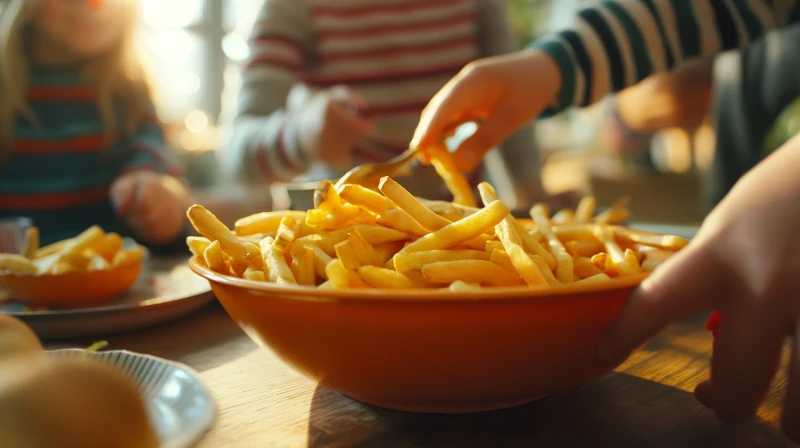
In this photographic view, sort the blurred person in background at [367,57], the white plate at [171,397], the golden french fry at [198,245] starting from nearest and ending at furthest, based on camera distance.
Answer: the white plate at [171,397] < the golden french fry at [198,245] < the blurred person in background at [367,57]

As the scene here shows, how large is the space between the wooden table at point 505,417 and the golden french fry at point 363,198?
0.16 meters

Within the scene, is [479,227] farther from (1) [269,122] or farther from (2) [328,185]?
(1) [269,122]

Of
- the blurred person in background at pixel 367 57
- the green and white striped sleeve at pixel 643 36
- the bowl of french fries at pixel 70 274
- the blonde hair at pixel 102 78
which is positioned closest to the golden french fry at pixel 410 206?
the bowl of french fries at pixel 70 274

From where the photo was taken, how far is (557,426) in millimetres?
439

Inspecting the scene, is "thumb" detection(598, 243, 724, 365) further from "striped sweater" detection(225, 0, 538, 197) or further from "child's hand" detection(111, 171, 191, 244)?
"striped sweater" detection(225, 0, 538, 197)

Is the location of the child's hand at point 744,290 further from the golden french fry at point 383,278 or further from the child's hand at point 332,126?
the child's hand at point 332,126

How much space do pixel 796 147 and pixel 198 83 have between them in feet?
16.0

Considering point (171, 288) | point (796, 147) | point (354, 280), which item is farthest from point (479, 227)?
point (171, 288)

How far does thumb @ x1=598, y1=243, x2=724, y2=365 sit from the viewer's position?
0.37 meters

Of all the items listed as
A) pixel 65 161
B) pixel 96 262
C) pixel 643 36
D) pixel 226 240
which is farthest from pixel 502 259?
pixel 65 161

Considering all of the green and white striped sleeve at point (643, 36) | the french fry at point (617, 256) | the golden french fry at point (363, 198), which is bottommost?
the french fry at point (617, 256)

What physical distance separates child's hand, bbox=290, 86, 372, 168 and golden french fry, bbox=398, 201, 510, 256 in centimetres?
77

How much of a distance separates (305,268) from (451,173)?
314 millimetres

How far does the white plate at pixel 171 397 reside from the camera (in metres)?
0.30
